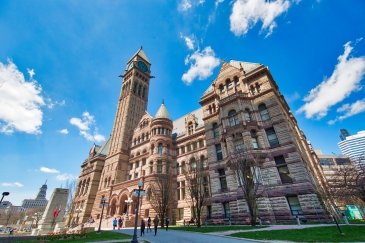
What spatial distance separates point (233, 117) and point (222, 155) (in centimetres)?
590

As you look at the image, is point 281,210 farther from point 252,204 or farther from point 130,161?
point 130,161

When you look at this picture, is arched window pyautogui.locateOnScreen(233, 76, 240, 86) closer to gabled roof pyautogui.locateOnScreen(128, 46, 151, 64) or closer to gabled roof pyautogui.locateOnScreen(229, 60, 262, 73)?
gabled roof pyautogui.locateOnScreen(229, 60, 262, 73)

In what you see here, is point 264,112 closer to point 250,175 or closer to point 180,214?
point 250,175

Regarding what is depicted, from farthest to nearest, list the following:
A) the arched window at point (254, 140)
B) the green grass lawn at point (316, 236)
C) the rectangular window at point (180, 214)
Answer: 1. the rectangular window at point (180, 214)
2. the arched window at point (254, 140)
3. the green grass lawn at point (316, 236)

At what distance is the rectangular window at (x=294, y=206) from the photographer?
71.5 ft

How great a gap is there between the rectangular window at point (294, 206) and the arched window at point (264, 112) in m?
10.7

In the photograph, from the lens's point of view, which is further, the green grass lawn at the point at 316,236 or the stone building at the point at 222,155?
the stone building at the point at 222,155

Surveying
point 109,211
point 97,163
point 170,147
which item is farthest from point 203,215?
point 97,163

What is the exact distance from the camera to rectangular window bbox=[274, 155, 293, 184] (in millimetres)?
23602

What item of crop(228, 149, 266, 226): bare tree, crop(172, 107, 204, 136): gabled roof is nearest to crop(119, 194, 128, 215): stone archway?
crop(172, 107, 204, 136): gabled roof

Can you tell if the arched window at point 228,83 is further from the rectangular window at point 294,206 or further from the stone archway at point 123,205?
the stone archway at point 123,205

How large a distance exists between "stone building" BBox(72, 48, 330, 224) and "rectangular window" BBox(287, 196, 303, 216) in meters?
0.10

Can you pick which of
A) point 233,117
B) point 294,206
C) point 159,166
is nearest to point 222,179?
point 233,117

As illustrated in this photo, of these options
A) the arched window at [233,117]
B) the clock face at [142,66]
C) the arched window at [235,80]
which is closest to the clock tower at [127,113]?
the clock face at [142,66]
